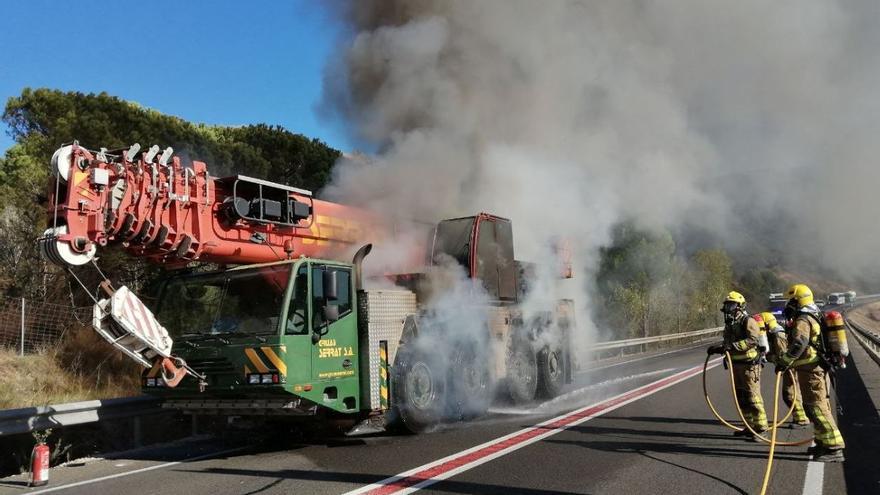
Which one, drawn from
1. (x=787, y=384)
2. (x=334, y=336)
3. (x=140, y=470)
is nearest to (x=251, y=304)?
(x=334, y=336)

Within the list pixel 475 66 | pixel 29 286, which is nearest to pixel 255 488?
pixel 475 66

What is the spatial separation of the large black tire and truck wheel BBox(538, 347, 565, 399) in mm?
2083

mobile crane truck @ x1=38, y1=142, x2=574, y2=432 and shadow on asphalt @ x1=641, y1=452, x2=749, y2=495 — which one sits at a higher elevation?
mobile crane truck @ x1=38, y1=142, x2=574, y2=432

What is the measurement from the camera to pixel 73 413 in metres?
6.44

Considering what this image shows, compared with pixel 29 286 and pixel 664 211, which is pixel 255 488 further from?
pixel 664 211

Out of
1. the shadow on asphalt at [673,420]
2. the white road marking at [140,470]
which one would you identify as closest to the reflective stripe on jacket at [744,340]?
the shadow on asphalt at [673,420]

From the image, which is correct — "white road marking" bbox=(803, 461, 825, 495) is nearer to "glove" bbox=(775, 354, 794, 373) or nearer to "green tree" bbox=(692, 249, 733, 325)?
"glove" bbox=(775, 354, 794, 373)

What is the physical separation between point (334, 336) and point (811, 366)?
461 cm

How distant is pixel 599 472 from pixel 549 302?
5.86m

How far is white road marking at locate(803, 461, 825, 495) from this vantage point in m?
4.65

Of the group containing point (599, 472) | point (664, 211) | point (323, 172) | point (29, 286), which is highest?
point (323, 172)

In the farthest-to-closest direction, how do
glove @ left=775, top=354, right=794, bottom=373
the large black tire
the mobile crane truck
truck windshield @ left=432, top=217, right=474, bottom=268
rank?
truck windshield @ left=432, top=217, right=474, bottom=268, the large black tire, glove @ left=775, top=354, right=794, bottom=373, the mobile crane truck

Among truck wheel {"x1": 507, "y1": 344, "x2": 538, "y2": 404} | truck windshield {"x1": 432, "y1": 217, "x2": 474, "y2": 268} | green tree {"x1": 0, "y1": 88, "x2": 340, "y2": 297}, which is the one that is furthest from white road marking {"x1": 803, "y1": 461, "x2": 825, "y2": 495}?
green tree {"x1": 0, "y1": 88, "x2": 340, "y2": 297}

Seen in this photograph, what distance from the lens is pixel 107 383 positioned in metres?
9.84
